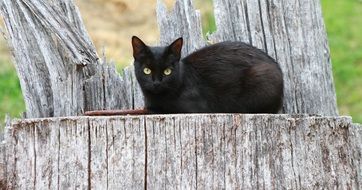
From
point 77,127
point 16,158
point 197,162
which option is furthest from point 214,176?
point 16,158

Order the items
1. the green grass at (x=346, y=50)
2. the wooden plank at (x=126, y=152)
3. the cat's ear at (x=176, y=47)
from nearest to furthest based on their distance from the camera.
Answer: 1. the wooden plank at (x=126, y=152)
2. the cat's ear at (x=176, y=47)
3. the green grass at (x=346, y=50)

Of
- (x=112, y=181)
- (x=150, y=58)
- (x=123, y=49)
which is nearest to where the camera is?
(x=112, y=181)

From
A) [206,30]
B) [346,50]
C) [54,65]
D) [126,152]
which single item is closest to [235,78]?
[54,65]

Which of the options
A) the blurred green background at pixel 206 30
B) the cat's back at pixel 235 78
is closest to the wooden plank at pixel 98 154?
the cat's back at pixel 235 78

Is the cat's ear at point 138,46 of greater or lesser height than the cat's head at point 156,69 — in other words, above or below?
above

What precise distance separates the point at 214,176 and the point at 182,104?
0.89m

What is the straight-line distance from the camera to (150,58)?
13.8 feet

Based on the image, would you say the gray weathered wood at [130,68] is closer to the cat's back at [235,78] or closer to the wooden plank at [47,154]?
the cat's back at [235,78]

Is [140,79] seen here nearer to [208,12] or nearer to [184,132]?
[184,132]

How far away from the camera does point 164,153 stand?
3426 mm

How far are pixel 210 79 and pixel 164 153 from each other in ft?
3.27

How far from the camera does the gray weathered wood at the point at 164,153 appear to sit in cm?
342

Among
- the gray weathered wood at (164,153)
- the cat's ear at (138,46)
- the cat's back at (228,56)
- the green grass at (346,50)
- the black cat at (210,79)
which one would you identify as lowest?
the gray weathered wood at (164,153)

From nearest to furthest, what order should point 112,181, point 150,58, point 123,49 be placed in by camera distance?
point 112,181
point 150,58
point 123,49
